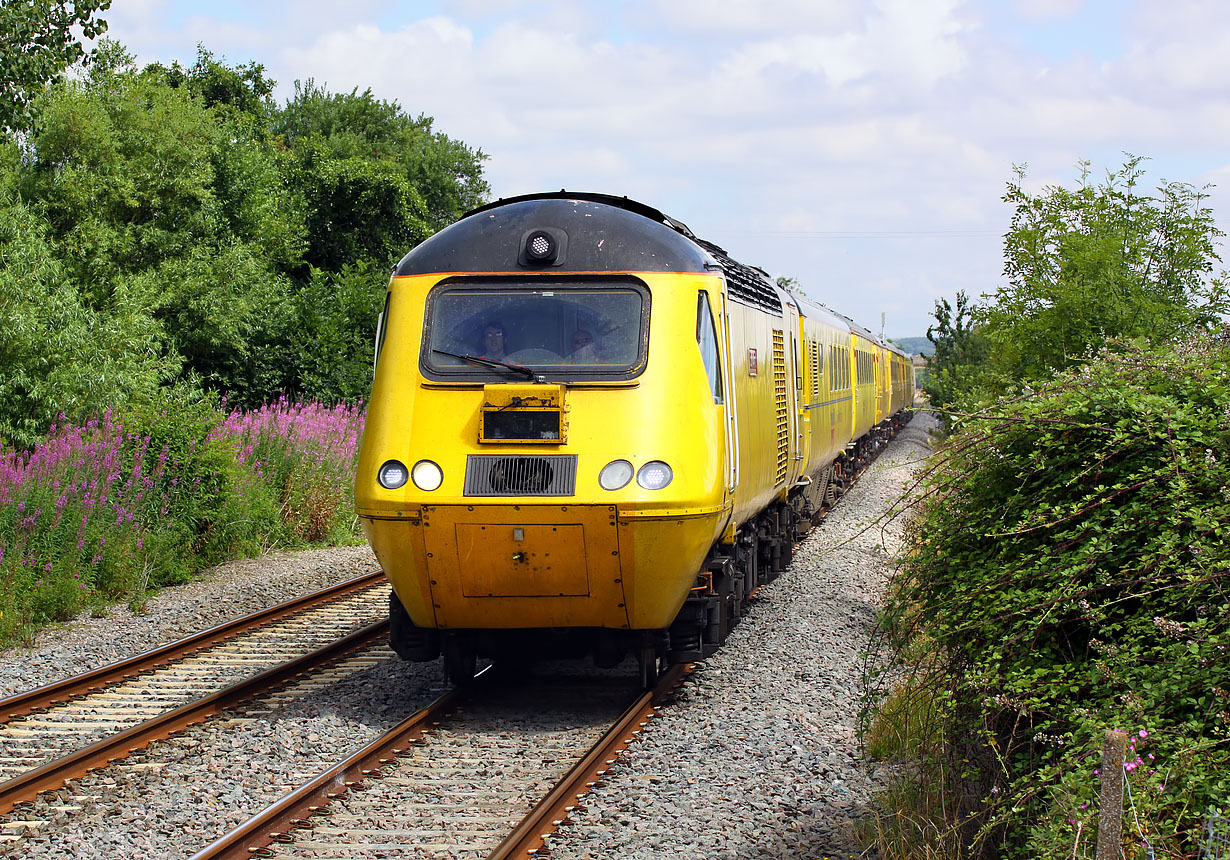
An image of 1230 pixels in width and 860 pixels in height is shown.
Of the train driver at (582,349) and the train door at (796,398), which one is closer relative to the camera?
the train driver at (582,349)

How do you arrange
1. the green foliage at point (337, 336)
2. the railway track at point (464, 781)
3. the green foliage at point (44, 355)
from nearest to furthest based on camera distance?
the railway track at point (464, 781), the green foliage at point (44, 355), the green foliage at point (337, 336)

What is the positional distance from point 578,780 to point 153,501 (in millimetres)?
8885

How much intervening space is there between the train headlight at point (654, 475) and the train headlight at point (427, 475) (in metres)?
1.21

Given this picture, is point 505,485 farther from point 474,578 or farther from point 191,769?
point 191,769

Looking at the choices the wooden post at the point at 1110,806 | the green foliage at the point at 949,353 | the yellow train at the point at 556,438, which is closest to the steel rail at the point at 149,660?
the yellow train at the point at 556,438

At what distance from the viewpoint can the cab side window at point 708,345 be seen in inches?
307

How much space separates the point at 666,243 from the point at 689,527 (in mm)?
1980

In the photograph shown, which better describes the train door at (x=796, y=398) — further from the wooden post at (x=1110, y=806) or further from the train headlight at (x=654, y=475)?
the wooden post at (x=1110, y=806)

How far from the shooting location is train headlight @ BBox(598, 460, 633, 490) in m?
7.09

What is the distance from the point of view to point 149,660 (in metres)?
9.20

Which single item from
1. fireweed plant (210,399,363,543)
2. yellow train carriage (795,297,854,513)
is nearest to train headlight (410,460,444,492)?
yellow train carriage (795,297,854,513)

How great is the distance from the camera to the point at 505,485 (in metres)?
7.13

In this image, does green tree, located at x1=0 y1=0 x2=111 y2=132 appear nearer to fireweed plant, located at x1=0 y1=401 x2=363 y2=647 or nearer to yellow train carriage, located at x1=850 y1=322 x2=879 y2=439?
fireweed plant, located at x1=0 y1=401 x2=363 y2=647

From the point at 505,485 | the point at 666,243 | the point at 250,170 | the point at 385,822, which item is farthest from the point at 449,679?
the point at 250,170
